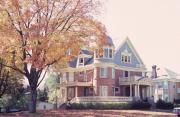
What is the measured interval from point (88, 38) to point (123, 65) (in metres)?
31.6

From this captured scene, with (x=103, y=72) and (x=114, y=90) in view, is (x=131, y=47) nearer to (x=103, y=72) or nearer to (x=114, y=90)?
(x=114, y=90)

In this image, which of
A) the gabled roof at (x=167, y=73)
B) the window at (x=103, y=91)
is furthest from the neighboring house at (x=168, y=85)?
the window at (x=103, y=91)

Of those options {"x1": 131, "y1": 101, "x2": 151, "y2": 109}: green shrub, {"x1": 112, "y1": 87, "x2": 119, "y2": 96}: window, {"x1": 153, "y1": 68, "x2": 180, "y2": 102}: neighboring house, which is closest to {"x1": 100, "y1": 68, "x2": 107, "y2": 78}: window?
{"x1": 112, "y1": 87, "x2": 119, "y2": 96}: window

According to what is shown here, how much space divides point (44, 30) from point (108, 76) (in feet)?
95.4

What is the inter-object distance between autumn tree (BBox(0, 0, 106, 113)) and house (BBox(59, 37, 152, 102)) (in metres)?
24.2

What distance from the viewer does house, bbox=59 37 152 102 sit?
5866cm

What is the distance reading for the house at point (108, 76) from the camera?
192 ft

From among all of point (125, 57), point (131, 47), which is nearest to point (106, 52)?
point (125, 57)

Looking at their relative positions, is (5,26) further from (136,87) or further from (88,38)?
(136,87)

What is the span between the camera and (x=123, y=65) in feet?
209

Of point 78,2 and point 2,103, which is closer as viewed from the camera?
point 78,2

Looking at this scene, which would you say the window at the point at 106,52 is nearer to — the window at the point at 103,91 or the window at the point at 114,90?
the window at the point at 103,91

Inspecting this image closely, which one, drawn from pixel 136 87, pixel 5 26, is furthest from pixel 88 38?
pixel 136 87

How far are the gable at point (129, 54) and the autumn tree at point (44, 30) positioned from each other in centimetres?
3037
